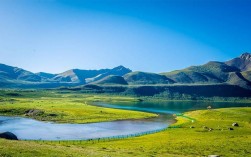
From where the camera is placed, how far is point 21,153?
44562mm

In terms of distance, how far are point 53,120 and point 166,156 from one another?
96.0 m

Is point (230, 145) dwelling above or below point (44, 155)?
below

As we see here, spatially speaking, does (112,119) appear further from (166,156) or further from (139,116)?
(166,156)

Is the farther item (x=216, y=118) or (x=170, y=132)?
(x=216, y=118)

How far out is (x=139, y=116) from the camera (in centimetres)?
17450

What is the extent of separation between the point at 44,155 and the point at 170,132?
75339 millimetres

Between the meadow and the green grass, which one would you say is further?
the meadow

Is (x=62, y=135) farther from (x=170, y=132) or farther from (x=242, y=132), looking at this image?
(x=242, y=132)

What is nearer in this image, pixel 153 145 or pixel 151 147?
pixel 151 147

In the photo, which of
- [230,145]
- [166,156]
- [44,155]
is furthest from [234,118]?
[44,155]

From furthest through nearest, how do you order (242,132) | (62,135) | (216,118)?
(216,118) < (242,132) < (62,135)

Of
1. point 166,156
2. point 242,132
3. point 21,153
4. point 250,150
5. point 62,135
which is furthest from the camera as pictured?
point 242,132

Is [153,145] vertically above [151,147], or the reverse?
[151,147]

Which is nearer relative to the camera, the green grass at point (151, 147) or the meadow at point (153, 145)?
the green grass at point (151, 147)
